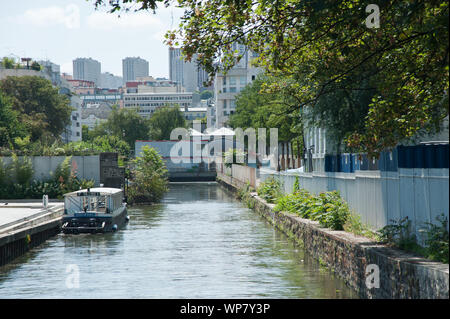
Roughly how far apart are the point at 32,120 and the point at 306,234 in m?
69.3

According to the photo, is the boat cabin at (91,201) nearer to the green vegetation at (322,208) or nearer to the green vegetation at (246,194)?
the green vegetation at (322,208)

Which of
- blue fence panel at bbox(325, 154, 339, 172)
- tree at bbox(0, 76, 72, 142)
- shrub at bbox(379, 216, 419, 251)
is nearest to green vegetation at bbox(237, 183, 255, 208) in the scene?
blue fence panel at bbox(325, 154, 339, 172)

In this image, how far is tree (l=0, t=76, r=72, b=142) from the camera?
90.6 m

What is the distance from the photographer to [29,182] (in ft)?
137

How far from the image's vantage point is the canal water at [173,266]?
16953mm

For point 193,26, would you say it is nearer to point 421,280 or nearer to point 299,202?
point 421,280

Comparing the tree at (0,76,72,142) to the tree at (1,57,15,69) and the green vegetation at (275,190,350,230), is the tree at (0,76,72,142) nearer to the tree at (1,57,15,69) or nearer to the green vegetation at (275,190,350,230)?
the tree at (1,57,15,69)

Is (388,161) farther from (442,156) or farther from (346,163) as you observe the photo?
(346,163)

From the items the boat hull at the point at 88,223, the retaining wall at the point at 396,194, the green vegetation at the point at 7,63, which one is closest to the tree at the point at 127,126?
the green vegetation at the point at 7,63

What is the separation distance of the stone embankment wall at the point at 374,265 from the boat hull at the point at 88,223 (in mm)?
10433

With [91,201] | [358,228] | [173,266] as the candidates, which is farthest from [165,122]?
[358,228]

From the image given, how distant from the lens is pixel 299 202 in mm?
27109

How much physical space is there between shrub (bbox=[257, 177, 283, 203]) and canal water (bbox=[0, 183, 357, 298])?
332 centimetres
